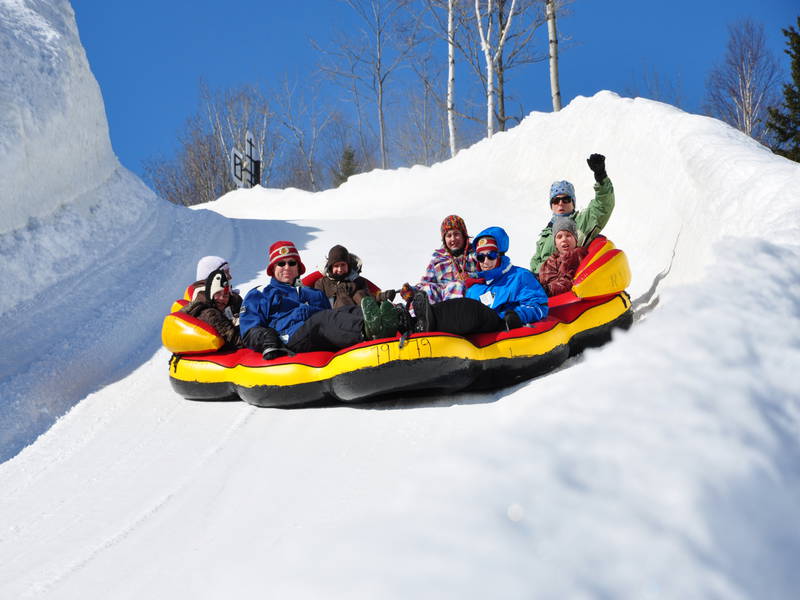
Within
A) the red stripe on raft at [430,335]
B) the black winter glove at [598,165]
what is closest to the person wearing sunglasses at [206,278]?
the red stripe on raft at [430,335]

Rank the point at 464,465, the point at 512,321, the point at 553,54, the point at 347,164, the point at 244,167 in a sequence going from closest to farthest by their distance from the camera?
the point at 464,465 < the point at 512,321 < the point at 553,54 < the point at 244,167 < the point at 347,164

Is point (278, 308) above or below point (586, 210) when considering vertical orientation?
below

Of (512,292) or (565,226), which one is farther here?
(565,226)

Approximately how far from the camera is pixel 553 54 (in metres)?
11.5

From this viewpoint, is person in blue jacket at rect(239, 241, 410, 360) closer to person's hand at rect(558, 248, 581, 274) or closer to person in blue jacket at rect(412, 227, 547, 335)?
person in blue jacket at rect(412, 227, 547, 335)

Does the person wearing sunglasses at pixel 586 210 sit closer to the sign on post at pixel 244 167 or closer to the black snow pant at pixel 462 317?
the black snow pant at pixel 462 317

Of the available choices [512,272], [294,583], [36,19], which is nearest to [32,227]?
[36,19]

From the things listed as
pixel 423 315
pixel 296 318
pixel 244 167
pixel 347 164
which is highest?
pixel 423 315

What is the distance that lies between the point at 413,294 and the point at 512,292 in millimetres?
575

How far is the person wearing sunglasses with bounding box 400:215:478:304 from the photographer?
146 inches

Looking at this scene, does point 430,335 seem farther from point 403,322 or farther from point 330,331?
point 330,331

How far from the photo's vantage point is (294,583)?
1.42 metres

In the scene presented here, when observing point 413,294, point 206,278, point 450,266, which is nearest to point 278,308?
point 206,278

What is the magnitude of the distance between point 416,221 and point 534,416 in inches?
279
